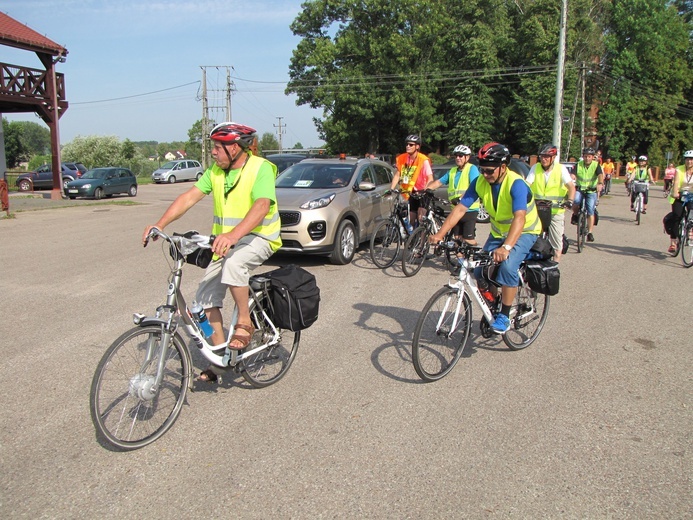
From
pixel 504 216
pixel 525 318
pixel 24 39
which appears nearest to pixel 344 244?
pixel 525 318

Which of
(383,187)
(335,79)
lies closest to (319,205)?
(383,187)

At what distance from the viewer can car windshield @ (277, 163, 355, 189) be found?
32.2 feet

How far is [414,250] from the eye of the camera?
28.0 feet

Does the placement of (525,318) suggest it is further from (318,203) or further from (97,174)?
(97,174)

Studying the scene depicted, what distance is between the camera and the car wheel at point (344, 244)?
909 centimetres

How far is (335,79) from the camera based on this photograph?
141 ft

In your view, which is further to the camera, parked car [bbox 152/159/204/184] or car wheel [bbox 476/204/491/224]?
parked car [bbox 152/159/204/184]

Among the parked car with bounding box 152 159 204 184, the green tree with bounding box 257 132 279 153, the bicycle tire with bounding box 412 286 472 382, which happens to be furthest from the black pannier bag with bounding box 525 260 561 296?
the green tree with bounding box 257 132 279 153

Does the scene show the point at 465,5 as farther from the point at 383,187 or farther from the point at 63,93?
the point at 383,187

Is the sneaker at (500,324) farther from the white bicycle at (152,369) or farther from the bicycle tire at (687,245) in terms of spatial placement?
the bicycle tire at (687,245)

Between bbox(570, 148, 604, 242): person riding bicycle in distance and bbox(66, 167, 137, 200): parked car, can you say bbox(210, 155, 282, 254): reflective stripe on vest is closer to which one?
bbox(570, 148, 604, 242): person riding bicycle in distance

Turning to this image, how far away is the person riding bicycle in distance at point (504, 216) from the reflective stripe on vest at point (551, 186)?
3457 mm

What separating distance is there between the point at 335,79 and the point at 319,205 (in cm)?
3654

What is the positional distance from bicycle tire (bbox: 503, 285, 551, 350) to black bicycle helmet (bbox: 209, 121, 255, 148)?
9.30ft
